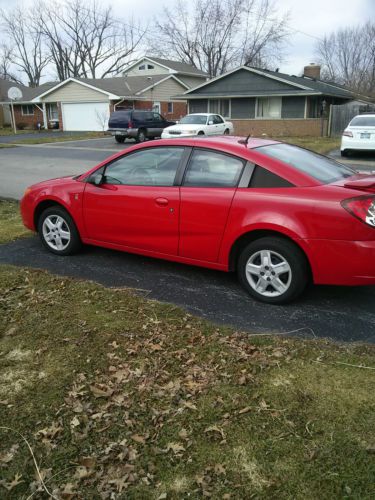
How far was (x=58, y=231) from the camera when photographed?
5824 millimetres

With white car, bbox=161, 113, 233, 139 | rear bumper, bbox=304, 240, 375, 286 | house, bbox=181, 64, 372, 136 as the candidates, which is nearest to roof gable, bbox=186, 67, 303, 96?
house, bbox=181, 64, 372, 136

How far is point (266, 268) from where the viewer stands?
4.38m

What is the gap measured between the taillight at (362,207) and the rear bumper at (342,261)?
0.20 meters

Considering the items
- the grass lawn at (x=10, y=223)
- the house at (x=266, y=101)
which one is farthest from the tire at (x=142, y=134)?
the grass lawn at (x=10, y=223)

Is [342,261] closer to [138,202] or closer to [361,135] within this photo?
[138,202]

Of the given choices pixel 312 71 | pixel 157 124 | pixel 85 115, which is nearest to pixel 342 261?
pixel 157 124

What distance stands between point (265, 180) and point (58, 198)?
261cm

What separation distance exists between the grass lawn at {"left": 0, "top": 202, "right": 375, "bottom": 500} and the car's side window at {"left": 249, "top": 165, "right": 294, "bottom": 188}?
1.41 metres

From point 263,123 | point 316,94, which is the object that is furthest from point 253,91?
point 316,94

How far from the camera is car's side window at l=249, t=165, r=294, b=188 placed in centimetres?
431

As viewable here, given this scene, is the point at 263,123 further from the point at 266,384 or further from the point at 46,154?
the point at 266,384

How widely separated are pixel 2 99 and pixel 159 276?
5292 cm

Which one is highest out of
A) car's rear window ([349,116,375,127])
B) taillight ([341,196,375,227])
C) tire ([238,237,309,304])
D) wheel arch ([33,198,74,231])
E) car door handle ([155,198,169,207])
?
car's rear window ([349,116,375,127])

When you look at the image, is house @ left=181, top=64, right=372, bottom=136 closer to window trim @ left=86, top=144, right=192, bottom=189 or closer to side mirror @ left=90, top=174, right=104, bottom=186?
window trim @ left=86, top=144, right=192, bottom=189
